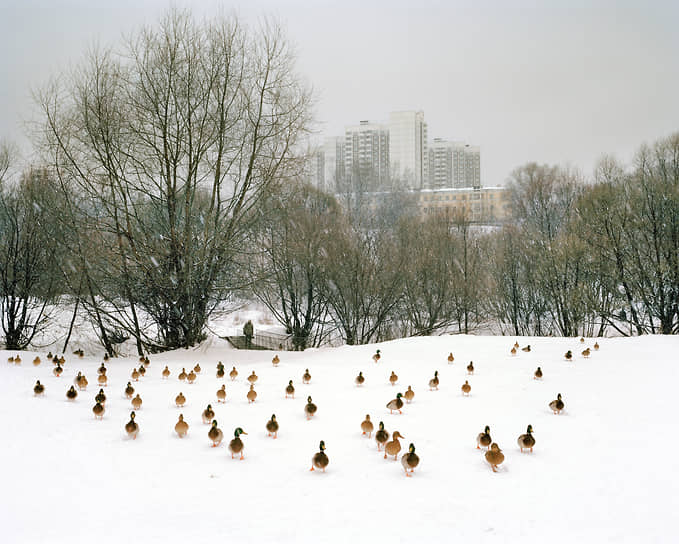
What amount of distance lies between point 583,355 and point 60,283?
13125 mm

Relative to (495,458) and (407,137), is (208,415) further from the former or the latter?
(407,137)

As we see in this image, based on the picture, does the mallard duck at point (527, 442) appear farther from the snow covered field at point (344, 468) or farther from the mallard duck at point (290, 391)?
the mallard duck at point (290, 391)

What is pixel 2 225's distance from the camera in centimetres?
1391

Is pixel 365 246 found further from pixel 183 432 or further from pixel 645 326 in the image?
pixel 183 432

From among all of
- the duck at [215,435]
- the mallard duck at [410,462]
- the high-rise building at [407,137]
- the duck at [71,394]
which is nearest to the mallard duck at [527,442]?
the mallard duck at [410,462]

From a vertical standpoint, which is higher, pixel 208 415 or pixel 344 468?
pixel 208 415

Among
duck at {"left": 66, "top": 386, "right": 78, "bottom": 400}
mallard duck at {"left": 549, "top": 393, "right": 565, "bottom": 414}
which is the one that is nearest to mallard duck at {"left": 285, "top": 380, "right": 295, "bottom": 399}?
duck at {"left": 66, "top": 386, "right": 78, "bottom": 400}

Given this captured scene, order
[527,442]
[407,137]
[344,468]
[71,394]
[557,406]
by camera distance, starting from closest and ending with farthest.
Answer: [344,468] < [527,442] < [557,406] < [71,394] < [407,137]

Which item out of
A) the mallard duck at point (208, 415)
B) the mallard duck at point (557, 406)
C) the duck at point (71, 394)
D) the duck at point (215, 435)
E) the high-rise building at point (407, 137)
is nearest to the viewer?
the duck at point (215, 435)

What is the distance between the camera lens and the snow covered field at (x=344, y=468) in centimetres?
293

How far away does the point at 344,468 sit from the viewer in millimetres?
3852

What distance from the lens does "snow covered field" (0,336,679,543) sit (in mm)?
2926

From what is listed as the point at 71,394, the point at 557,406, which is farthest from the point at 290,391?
the point at 557,406

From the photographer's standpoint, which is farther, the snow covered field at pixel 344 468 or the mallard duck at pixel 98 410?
the mallard duck at pixel 98 410
